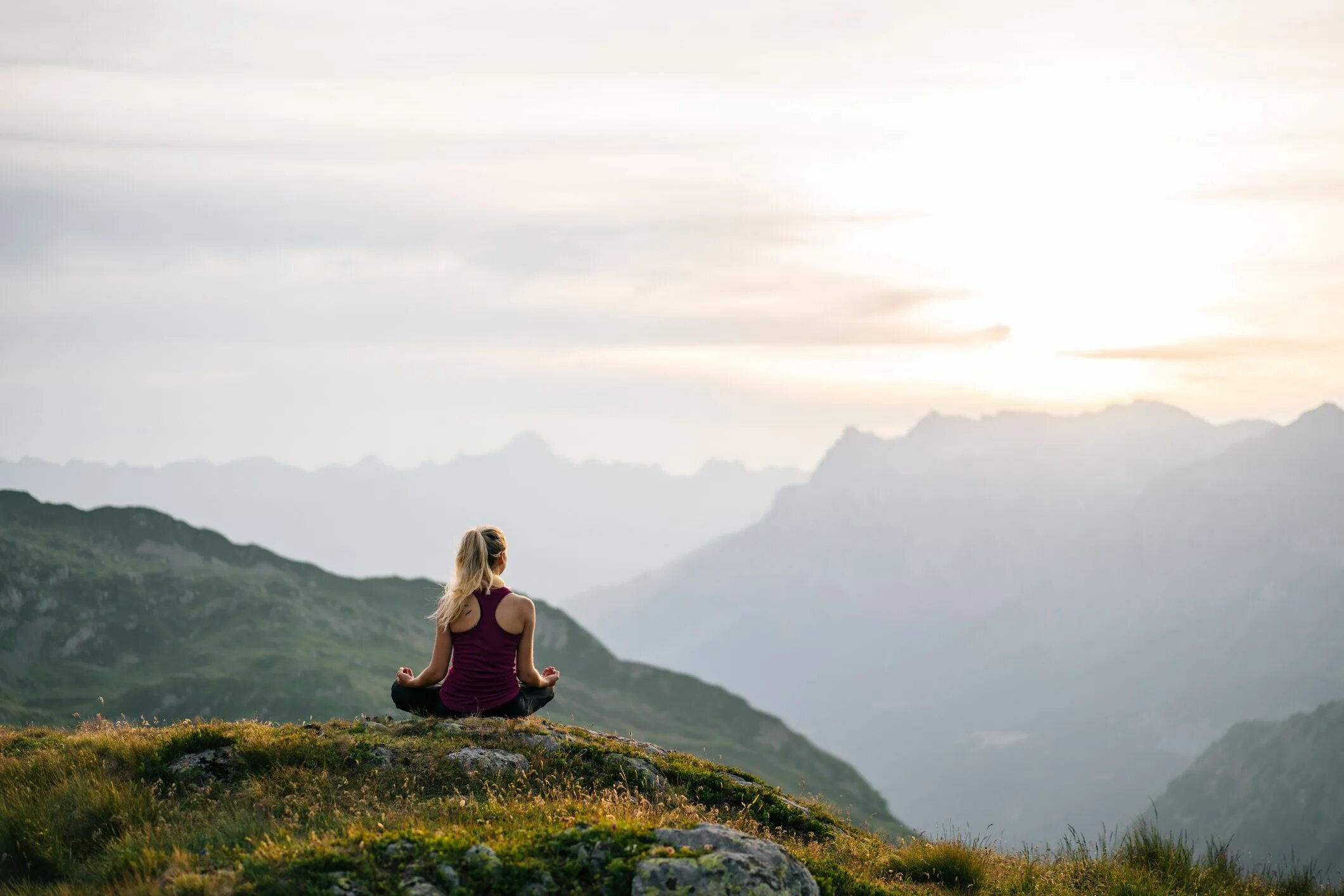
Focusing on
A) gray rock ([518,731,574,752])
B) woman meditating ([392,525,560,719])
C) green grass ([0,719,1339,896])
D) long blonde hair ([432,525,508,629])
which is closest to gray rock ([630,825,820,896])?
green grass ([0,719,1339,896])

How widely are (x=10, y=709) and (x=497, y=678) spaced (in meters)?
149

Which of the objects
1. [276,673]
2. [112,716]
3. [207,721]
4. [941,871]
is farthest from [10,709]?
[941,871]

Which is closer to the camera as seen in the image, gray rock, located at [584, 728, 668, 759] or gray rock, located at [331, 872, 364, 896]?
gray rock, located at [331, 872, 364, 896]

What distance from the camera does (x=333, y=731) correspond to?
1502cm

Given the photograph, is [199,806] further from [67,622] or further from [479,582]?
[67,622]

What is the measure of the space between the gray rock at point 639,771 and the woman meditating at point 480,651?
4.57ft

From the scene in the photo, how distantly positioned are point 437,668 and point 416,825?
438 cm

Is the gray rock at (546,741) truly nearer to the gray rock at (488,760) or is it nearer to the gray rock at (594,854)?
the gray rock at (488,760)

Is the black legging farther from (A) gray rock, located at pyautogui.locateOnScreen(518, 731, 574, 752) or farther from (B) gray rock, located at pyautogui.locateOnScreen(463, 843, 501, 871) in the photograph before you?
(B) gray rock, located at pyautogui.locateOnScreen(463, 843, 501, 871)

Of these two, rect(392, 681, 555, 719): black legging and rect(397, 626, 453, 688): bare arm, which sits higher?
rect(397, 626, 453, 688): bare arm

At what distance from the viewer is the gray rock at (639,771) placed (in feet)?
46.8

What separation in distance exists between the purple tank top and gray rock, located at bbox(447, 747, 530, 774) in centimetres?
131

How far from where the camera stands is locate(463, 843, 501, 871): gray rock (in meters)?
9.57

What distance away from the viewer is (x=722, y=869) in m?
9.51
